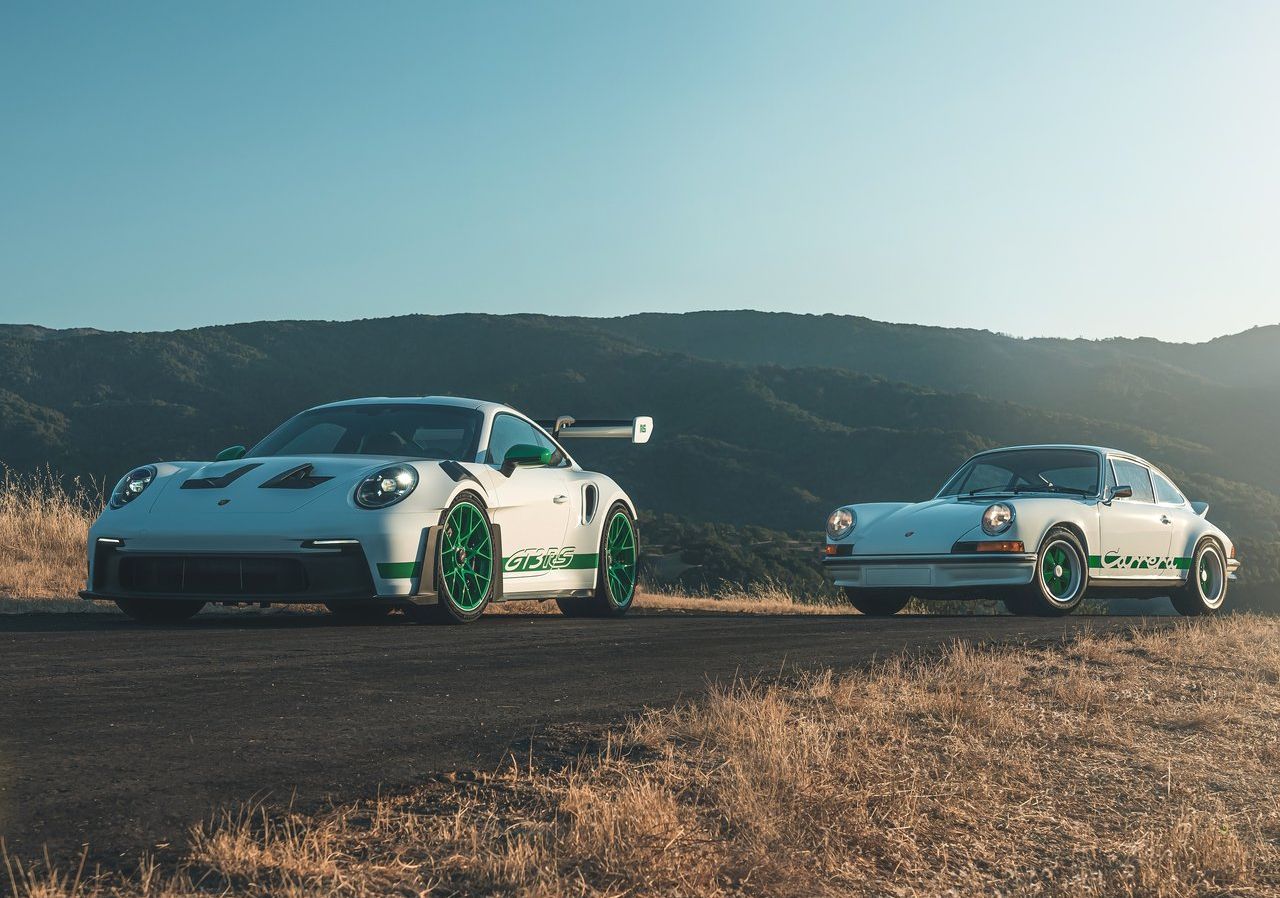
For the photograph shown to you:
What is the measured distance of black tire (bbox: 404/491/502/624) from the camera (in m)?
7.95

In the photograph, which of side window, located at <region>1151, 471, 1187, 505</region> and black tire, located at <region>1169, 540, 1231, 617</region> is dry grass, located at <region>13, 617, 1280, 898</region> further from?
black tire, located at <region>1169, 540, 1231, 617</region>

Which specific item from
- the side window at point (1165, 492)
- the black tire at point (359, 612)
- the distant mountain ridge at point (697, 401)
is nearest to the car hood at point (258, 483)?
the black tire at point (359, 612)

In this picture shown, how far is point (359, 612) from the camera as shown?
9281 mm

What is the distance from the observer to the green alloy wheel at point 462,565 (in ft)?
26.3

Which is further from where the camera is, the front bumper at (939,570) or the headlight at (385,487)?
the front bumper at (939,570)

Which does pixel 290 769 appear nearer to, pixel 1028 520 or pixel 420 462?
pixel 420 462

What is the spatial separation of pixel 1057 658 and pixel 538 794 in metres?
4.74

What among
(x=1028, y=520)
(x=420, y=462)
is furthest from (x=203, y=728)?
(x=1028, y=520)

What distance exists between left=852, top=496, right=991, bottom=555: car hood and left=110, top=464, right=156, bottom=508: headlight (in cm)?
597

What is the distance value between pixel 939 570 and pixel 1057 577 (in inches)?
45.3

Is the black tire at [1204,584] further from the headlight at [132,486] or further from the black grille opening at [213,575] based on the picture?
the headlight at [132,486]

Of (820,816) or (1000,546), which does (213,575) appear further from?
(1000,546)

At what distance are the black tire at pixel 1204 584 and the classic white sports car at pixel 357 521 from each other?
21.8 ft

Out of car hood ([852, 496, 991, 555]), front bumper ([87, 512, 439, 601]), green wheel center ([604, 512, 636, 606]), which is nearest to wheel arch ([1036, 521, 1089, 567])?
car hood ([852, 496, 991, 555])
